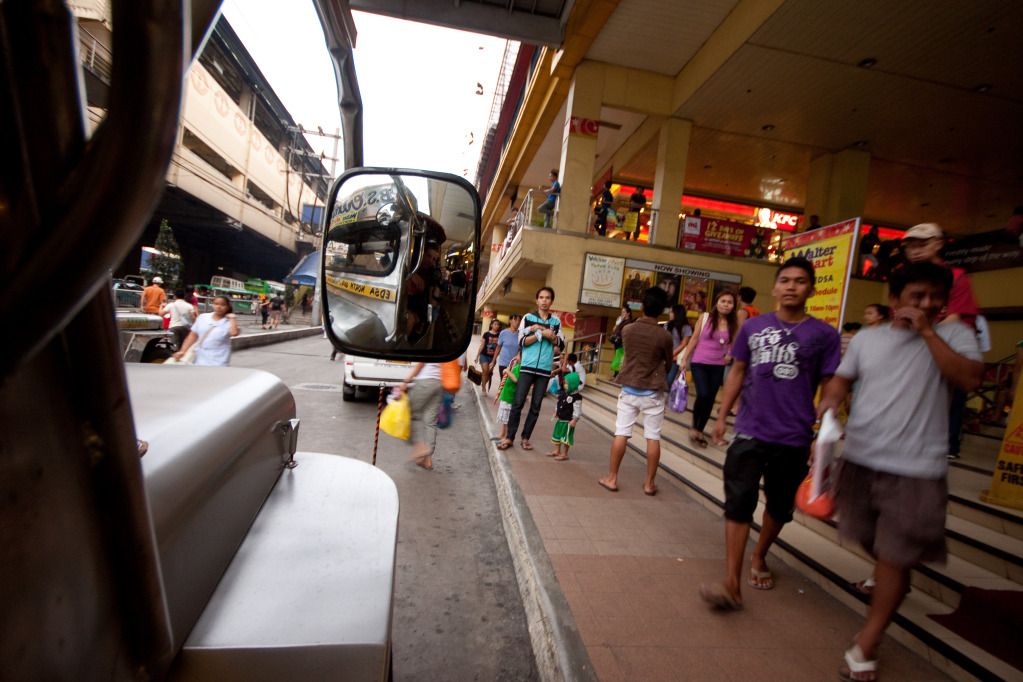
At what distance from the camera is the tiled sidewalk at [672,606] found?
2.38 meters

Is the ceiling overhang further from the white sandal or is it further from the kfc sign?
the kfc sign

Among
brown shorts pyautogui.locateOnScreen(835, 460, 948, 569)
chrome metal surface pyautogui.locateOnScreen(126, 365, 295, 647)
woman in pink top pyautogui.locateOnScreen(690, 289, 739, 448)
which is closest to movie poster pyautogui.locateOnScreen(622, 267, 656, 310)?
woman in pink top pyautogui.locateOnScreen(690, 289, 739, 448)

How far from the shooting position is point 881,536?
89.6 inches

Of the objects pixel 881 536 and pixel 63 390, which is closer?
pixel 63 390

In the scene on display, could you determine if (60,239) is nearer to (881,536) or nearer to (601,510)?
(881,536)

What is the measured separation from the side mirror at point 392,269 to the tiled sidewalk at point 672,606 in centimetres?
174

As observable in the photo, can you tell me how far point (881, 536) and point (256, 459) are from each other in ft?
8.25

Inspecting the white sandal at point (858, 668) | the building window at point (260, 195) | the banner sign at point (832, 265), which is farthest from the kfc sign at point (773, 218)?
the building window at point (260, 195)

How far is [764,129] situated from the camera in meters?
12.4

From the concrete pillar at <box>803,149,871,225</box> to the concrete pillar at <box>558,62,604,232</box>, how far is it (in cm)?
590

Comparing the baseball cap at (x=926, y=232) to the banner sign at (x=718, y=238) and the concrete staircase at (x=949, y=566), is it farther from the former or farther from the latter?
the banner sign at (x=718, y=238)

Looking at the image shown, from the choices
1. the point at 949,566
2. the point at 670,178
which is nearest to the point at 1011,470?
the point at 949,566

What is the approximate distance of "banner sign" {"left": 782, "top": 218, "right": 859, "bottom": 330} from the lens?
4.91m

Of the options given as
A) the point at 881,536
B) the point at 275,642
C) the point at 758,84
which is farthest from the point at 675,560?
the point at 758,84
